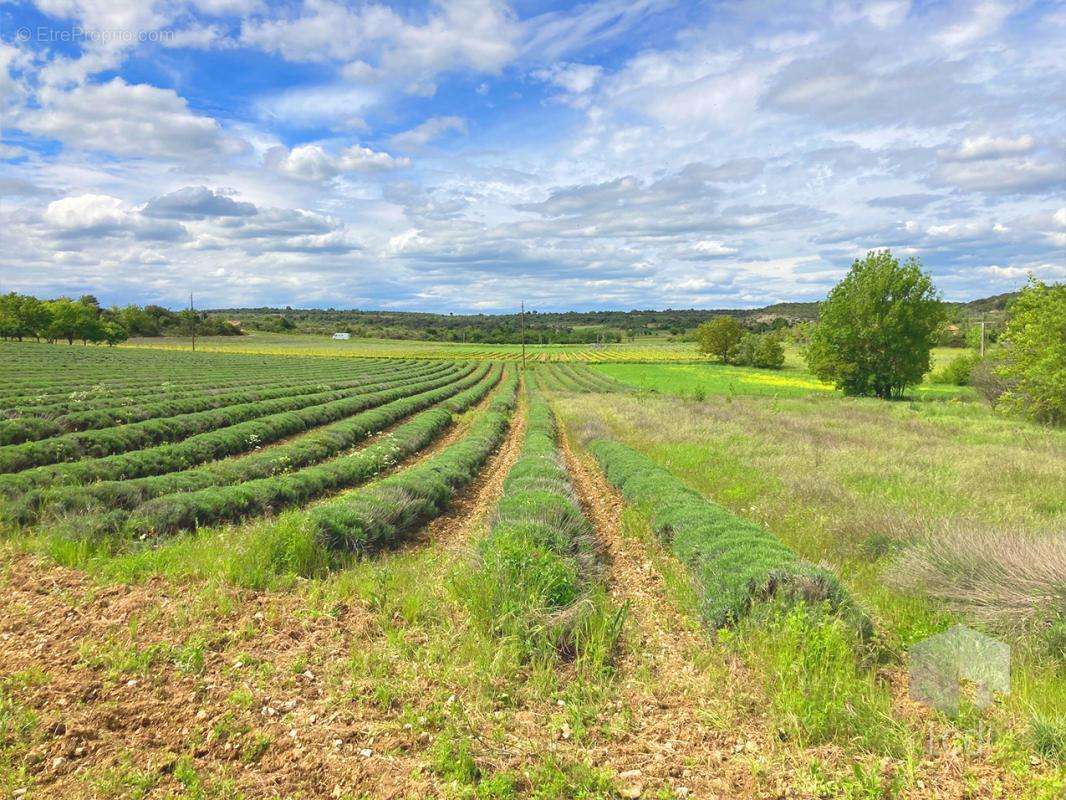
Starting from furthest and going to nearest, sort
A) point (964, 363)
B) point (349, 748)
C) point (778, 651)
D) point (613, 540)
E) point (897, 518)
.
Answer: point (964, 363) → point (613, 540) → point (897, 518) → point (778, 651) → point (349, 748)

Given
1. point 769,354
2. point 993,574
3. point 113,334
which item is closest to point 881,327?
point 769,354

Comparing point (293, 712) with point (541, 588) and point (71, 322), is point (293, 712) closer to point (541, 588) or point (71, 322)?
point (541, 588)

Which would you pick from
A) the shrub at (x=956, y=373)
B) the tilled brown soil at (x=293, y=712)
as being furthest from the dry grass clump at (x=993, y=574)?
the shrub at (x=956, y=373)

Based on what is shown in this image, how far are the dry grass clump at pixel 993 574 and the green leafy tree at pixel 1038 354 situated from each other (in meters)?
27.3

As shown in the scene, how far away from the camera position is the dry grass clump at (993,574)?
5.88 metres

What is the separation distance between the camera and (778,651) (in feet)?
17.9

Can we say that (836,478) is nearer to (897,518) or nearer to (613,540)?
(897,518)

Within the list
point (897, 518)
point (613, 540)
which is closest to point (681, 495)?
point (613, 540)

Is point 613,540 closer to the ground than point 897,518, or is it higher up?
closer to the ground

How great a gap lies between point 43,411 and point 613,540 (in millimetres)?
19753

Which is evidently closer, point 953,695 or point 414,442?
point 953,695

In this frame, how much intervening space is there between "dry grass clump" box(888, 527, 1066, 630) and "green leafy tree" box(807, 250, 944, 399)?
41.7 m

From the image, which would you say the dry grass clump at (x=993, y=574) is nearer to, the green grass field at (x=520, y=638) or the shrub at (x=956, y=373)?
the green grass field at (x=520, y=638)

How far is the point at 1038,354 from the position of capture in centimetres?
3003
